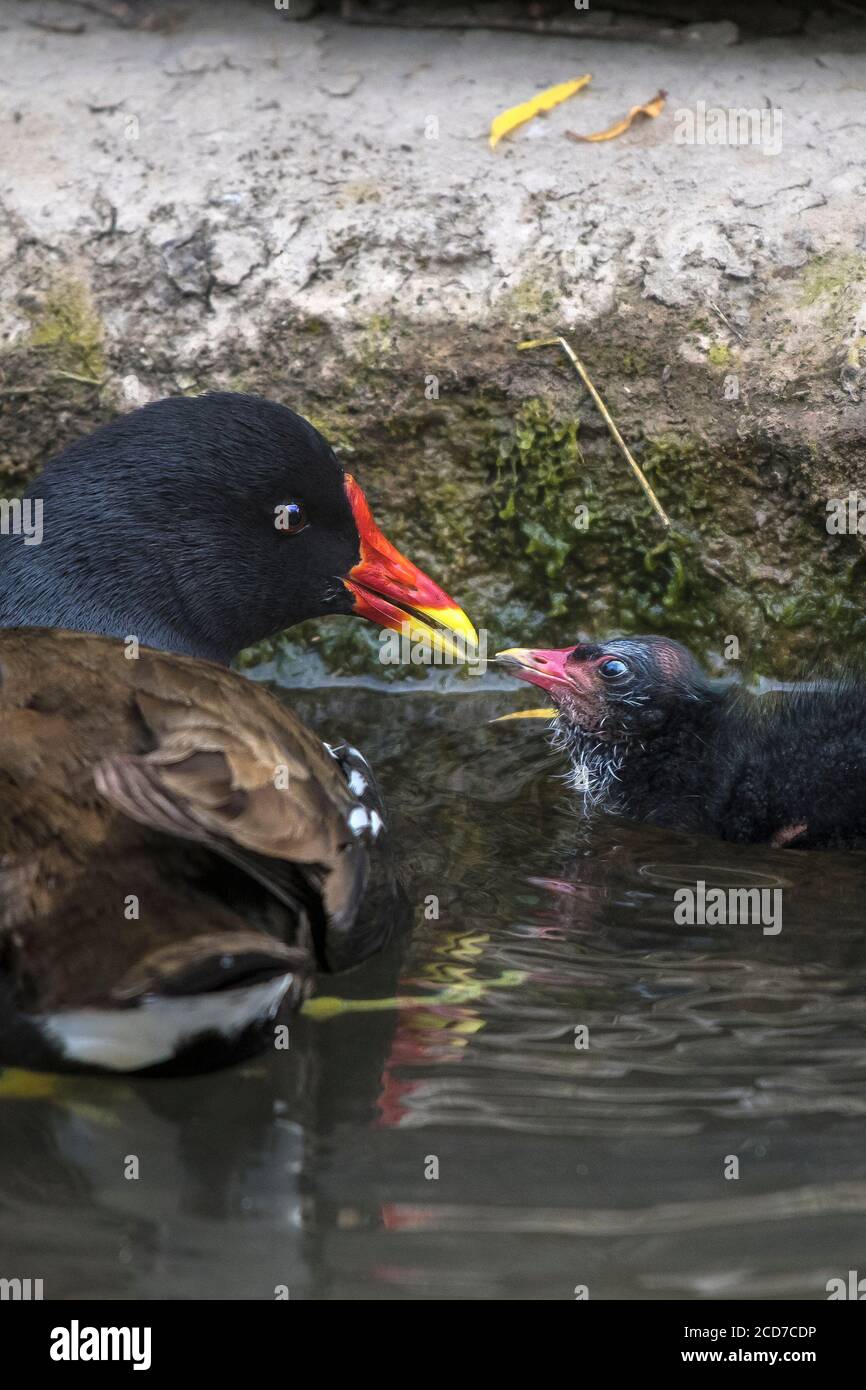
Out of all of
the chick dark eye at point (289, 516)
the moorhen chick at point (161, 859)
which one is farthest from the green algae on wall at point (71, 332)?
the moorhen chick at point (161, 859)

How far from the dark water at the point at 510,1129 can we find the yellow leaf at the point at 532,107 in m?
2.64

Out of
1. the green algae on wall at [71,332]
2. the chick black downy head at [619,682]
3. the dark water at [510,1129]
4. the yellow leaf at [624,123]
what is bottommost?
the dark water at [510,1129]

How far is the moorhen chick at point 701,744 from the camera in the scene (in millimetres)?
4324

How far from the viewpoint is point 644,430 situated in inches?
203

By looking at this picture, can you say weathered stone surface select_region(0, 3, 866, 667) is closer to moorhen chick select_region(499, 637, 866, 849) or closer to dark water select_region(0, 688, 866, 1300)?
moorhen chick select_region(499, 637, 866, 849)

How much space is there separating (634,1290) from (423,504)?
315 centimetres

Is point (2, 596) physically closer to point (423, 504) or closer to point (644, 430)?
point (423, 504)

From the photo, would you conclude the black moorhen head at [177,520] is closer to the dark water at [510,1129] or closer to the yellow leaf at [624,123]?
the dark water at [510,1129]

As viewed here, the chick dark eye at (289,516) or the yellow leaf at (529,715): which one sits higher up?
the chick dark eye at (289,516)

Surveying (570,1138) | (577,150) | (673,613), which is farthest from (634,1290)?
(577,150)

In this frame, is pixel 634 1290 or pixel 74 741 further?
pixel 74 741

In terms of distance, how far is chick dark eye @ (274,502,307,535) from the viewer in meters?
4.46

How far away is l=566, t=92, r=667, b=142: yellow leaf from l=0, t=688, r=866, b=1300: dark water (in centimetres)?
263

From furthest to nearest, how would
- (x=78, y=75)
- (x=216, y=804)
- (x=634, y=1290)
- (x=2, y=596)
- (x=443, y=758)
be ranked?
(x=78, y=75) → (x=443, y=758) → (x=2, y=596) → (x=216, y=804) → (x=634, y=1290)
